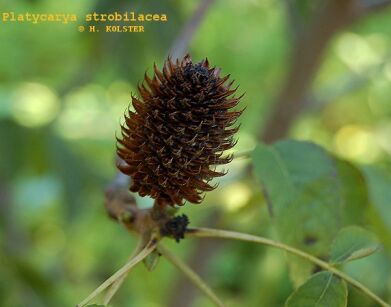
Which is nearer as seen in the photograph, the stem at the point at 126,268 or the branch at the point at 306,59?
the stem at the point at 126,268

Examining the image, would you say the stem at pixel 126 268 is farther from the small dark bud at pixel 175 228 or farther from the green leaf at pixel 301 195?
the green leaf at pixel 301 195

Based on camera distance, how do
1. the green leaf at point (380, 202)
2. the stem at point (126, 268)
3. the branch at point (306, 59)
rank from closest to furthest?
1. the stem at point (126, 268)
2. the green leaf at point (380, 202)
3. the branch at point (306, 59)

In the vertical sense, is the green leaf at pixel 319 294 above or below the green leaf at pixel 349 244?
below

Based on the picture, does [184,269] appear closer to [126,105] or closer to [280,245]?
[280,245]

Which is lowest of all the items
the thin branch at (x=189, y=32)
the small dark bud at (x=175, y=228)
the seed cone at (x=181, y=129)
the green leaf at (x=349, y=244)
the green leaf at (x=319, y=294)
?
the green leaf at (x=319, y=294)

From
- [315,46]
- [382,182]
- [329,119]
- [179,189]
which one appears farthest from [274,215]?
[329,119]

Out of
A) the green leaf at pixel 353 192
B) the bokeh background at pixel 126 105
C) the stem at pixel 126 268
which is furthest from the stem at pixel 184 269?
the bokeh background at pixel 126 105

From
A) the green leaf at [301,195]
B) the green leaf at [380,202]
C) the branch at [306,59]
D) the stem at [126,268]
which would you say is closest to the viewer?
the stem at [126,268]

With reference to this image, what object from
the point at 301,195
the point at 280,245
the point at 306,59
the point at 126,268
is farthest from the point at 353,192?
the point at 306,59
